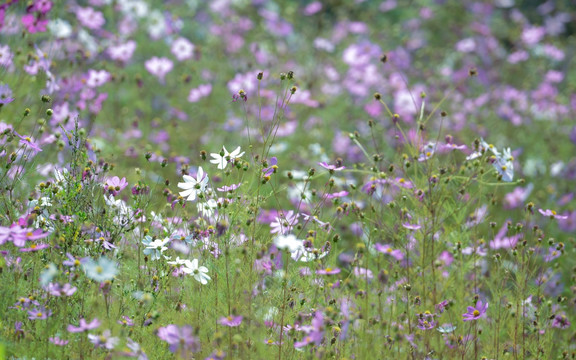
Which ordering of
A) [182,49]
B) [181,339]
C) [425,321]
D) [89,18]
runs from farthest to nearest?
[182,49] → [89,18] → [425,321] → [181,339]

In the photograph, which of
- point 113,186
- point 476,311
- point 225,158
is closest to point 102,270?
point 113,186

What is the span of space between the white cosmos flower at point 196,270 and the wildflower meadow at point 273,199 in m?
0.01

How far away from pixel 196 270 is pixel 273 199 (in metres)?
1.99

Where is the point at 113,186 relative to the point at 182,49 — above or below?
above

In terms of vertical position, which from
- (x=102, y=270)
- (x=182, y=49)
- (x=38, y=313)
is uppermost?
(x=102, y=270)

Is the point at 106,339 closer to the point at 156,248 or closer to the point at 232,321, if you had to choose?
the point at 232,321

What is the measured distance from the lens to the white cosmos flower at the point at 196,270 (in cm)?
193

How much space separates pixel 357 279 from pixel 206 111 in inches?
103

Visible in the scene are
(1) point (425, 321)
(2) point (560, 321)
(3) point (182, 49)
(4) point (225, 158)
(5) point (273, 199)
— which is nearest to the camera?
(1) point (425, 321)

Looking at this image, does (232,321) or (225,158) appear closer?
(232,321)

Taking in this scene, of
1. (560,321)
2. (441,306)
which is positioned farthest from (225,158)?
(560,321)

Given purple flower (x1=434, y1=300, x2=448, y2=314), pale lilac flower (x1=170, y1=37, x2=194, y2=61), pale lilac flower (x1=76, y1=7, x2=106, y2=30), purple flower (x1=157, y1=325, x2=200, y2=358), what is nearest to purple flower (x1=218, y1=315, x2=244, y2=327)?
purple flower (x1=157, y1=325, x2=200, y2=358)

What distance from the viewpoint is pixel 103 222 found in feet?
6.80

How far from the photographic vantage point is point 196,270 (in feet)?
6.36
